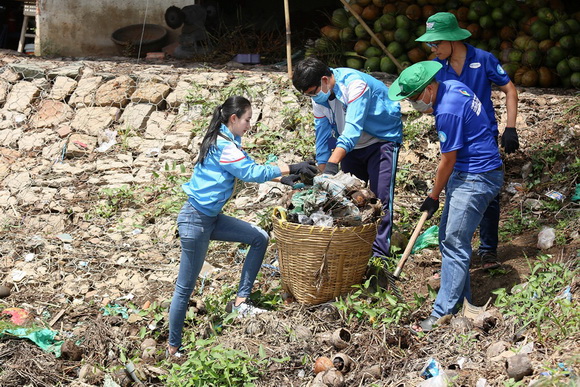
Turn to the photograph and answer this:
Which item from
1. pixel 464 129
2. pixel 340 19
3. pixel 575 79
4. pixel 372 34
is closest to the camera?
pixel 464 129

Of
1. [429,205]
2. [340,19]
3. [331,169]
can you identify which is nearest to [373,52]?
[340,19]

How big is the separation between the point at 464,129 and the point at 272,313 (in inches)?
61.8

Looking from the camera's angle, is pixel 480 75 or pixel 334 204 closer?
pixel 334 204

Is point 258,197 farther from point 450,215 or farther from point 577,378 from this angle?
point 577,378

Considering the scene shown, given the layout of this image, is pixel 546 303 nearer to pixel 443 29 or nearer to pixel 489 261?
pixel 489 261

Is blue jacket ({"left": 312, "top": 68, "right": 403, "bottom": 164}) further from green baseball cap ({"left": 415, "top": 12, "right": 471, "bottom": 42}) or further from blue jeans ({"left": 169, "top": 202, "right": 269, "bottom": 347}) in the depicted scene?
blue jeans ({"left": 169, "top": 202, "right": 269, "bottom": 347})

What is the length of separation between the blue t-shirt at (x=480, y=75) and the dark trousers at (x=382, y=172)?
23.2 inches

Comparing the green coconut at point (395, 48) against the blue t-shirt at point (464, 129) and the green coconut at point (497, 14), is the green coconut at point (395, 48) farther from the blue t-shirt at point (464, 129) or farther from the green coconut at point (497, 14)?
the blue t-shirt at point (464, 129)

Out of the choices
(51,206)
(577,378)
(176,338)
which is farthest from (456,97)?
(51,206)

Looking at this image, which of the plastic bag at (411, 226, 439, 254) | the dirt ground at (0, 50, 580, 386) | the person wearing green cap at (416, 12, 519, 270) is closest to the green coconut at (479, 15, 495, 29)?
the dirt ground at (0, 50, 580, 386)

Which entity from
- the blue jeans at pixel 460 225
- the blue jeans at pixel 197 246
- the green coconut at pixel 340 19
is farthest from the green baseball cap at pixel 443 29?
the green coconut at pixel 340 19

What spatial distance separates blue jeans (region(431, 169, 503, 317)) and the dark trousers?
0.66m

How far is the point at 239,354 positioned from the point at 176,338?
50cm

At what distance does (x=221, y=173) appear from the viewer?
13.1ft
